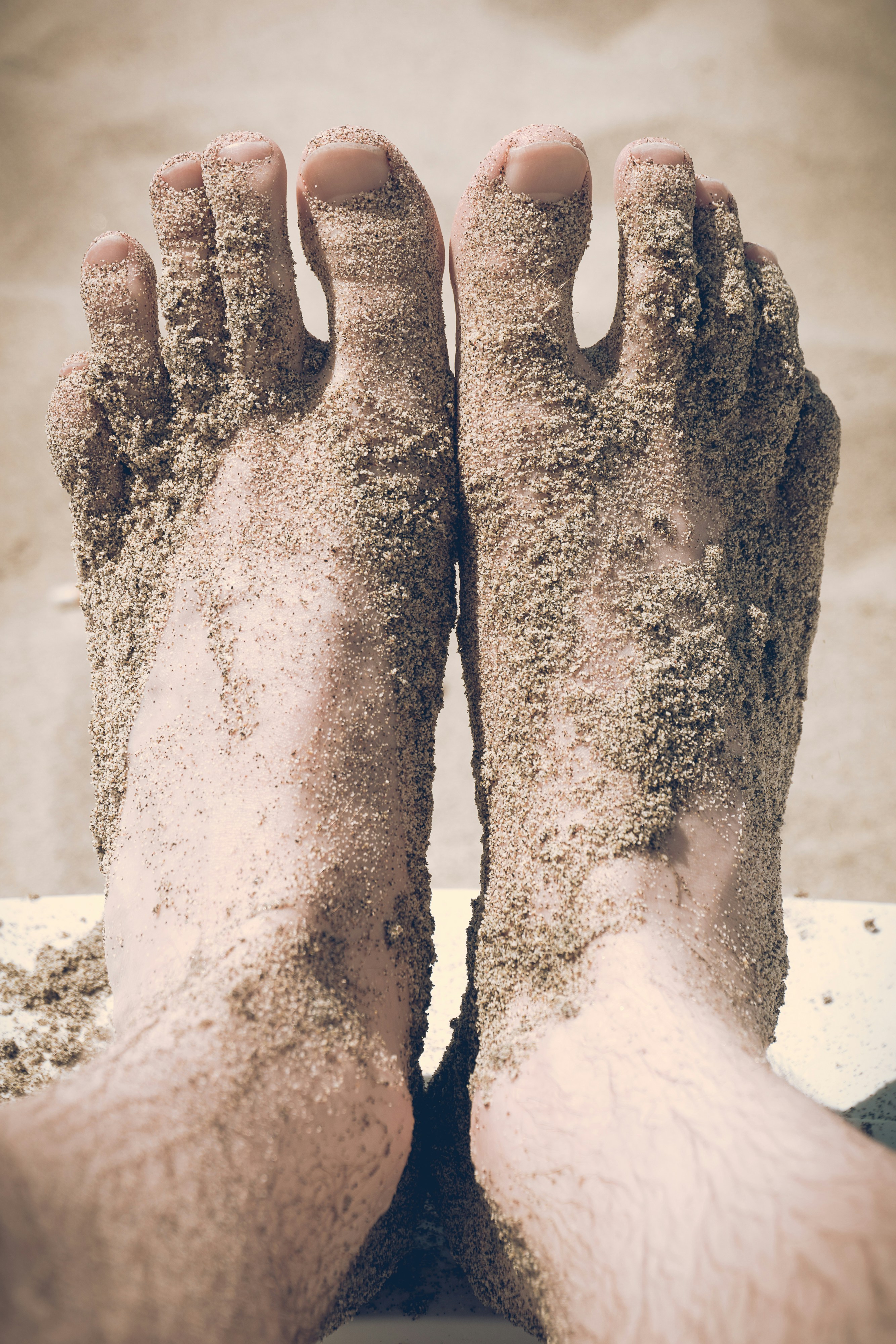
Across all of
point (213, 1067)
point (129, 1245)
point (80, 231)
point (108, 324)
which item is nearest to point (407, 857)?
point (213, 1067)

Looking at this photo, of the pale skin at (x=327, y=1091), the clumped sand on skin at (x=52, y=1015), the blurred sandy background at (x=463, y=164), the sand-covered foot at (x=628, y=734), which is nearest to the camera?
the pale skin at (x=327, y=1091)

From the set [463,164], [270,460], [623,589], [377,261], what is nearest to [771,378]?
[623,589]

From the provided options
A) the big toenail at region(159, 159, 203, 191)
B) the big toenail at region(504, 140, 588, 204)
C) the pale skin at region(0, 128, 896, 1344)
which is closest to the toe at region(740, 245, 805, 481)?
the pale skin at region(0, 128, 896, 1344)

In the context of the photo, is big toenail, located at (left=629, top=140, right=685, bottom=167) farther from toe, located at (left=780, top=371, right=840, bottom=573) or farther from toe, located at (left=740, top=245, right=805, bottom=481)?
toe, located at (left=780, top=371, right=840, bottom=573)

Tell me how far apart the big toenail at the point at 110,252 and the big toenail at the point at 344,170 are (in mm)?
252

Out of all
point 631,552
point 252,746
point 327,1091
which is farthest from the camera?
point 631,552

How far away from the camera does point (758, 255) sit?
1.19 meters

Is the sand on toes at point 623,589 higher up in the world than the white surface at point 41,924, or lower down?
higher up

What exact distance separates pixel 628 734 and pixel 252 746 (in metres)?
0.38

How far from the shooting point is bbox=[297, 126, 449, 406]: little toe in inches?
43.2

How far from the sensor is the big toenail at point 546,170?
1.08m

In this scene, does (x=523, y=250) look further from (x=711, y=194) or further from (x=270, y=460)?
(x=270, y=460)

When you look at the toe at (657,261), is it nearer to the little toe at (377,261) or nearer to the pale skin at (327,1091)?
the pale skin at (327,1091)

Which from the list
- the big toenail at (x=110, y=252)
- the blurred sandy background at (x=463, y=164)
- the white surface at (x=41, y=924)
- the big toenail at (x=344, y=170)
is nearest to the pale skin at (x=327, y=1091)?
the big toenail at (x=344, y=170)
